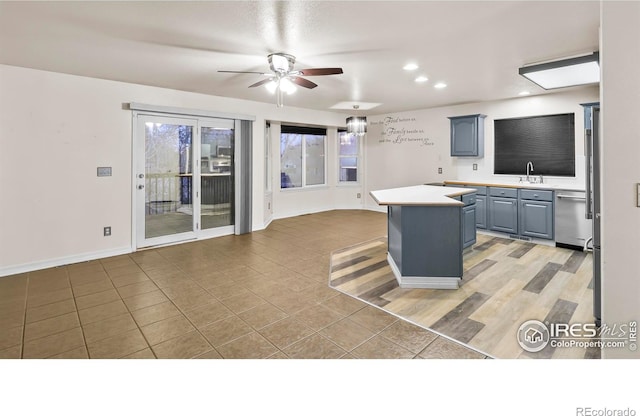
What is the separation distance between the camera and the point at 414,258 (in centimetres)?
328

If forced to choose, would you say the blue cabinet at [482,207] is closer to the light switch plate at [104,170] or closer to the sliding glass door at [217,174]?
the sliding glass door at [217,174]

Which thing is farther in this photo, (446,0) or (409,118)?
(409,118)

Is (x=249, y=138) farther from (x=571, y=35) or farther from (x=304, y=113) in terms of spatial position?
(x=571, y=35)

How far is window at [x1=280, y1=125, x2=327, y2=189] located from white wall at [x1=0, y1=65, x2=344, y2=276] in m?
3.04

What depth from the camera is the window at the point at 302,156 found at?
7.49 metres

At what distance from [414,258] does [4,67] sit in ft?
16.4

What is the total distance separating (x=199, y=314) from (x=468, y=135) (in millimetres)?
5417

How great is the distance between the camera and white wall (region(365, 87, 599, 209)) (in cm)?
499

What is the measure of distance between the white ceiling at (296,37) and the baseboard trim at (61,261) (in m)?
2.31

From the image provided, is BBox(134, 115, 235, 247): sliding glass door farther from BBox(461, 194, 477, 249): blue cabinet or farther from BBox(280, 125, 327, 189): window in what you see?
BBox(461, 194, 477, 249): blue cabinet

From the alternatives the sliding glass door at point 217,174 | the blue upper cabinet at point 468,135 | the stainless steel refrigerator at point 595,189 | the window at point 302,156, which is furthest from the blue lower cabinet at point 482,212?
the sliding glass door at point 217,174

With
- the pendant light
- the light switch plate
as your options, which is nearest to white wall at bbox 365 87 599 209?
the pendant light
